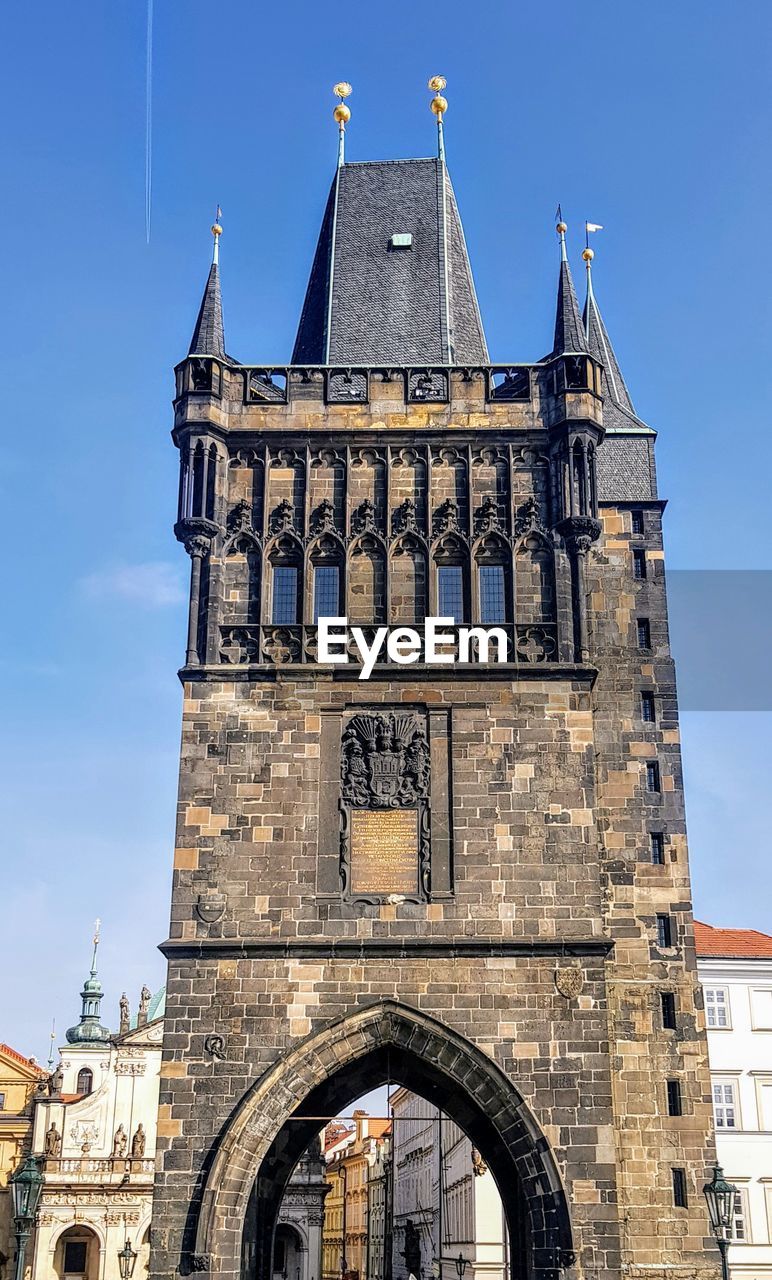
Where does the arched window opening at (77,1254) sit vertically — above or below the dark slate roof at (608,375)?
below

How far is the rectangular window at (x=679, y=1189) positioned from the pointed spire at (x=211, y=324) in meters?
12.6

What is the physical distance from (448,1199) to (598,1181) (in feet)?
75.1

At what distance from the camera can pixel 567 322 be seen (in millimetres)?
21297

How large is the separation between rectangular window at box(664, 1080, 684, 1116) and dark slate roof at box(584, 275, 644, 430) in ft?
33.2

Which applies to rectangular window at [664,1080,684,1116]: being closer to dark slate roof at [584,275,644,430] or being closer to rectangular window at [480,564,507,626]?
rectangular window at [480,564,507,626]

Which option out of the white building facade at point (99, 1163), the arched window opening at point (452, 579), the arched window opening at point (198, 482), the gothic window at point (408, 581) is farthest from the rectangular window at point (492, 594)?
the white building facade at point (99, 1163)

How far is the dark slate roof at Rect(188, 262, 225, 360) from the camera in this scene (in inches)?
838

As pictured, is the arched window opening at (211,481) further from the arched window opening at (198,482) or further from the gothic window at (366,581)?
the gothic window at (366,581)

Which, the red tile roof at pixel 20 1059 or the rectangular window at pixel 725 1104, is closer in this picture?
the rectangular window at pixel 725 1104

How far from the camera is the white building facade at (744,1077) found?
96.7 ft

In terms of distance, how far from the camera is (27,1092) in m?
46.8

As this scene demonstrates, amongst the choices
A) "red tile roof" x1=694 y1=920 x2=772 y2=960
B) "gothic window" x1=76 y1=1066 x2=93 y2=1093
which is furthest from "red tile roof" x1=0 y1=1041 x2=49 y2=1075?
"red tile roof" x1=694 y1=920 x2=772 y2=960

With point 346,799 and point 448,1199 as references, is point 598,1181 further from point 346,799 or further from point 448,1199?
point 448,1199

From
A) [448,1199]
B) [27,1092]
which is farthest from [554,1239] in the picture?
[27,1092]
